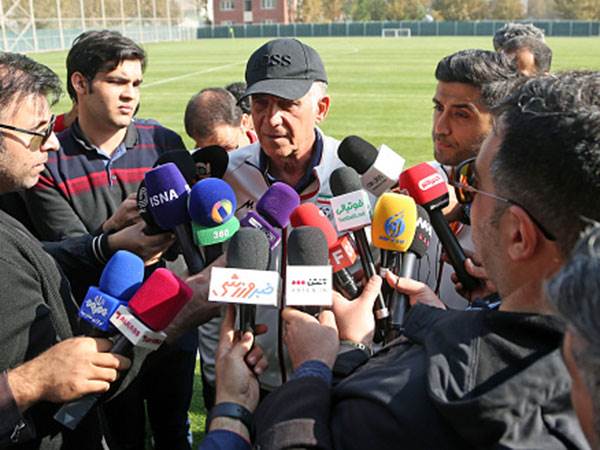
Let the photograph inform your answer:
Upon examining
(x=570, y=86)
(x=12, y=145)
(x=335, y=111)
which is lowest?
(x=335, y=111)

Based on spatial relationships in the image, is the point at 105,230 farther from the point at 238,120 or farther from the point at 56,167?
the point at 238,120

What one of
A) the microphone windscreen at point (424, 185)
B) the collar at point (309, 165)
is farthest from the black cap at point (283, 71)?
the microphone windscreen at point (424, 185)

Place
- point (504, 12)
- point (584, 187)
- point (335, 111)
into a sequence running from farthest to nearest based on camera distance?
point (504, 12)
point (335, 111)
point (584, 187)

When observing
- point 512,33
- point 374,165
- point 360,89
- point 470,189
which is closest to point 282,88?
point 374,165

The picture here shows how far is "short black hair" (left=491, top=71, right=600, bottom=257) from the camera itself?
1.31 meters

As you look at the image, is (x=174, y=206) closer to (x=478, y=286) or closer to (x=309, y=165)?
(x=309, y=165)

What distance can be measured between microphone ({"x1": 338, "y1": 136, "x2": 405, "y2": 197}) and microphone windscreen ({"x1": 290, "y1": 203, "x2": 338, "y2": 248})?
463 millimetres

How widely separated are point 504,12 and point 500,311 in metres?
86.9

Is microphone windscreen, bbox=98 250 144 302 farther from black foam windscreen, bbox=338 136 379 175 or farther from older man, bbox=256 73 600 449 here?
black foam windscreen, bbox=338 136 379 175

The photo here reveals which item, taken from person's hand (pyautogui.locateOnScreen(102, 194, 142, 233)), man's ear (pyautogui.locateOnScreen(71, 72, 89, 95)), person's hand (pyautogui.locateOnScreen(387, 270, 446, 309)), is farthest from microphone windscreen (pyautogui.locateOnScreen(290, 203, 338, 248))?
man's ear (pyautogui.locateOnScreen(71, 72, 89, 95))

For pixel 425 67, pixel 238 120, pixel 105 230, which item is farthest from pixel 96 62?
pixel 425 67

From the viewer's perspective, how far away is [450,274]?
8.36 feet

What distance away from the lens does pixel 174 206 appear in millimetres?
2254

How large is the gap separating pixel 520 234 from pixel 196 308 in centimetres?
115
